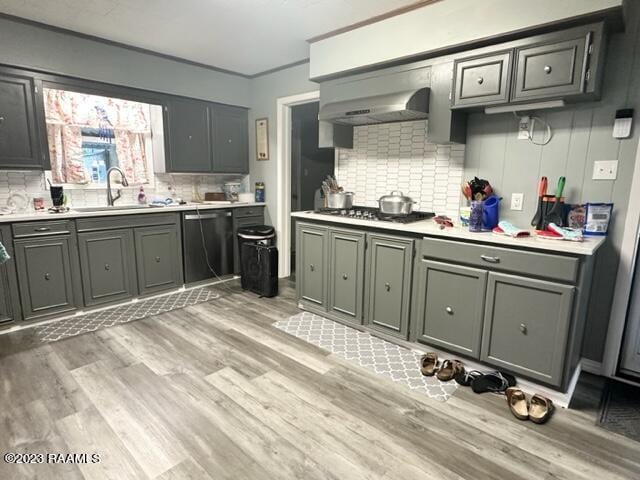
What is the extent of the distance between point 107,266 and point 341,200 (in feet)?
7.49

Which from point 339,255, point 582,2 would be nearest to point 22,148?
point 339,255

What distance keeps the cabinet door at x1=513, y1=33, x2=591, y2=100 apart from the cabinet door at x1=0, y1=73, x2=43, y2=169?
3.73 metres

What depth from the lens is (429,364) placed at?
2.38 metres

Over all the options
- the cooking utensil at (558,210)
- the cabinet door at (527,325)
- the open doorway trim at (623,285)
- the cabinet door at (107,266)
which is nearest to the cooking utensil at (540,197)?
the cooking utensil at (558,210)

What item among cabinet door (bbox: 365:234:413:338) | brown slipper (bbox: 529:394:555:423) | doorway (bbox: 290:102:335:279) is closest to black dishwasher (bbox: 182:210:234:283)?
doorway (bbox: 290:102:335:279)

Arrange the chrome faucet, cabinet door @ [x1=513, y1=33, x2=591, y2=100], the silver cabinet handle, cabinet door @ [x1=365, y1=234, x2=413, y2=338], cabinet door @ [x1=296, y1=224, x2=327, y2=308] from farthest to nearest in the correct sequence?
the chrome faucet
cabinet door @ [x1=296, y1=224, x2=327, y2=308]
cabinet door @ [x1=365, y1=234, x2=413, y2=338]
the silver cabinet handle
cabinet door @ [x1=513, y1=33, x2=591, y2=100]

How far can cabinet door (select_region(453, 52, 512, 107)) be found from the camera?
224 cm

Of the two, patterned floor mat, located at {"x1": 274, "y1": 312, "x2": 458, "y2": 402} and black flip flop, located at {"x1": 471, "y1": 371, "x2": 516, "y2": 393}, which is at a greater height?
black flip flop, located at {"x1": 471, "y1": 371, "x2": 516, "y2": 393}

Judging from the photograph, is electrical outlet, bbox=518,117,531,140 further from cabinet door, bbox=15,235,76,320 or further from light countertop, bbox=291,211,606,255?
cabinet door, bbox=15,235,76,320

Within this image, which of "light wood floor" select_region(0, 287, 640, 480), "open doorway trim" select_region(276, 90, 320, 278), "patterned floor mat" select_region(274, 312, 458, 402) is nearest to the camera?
"light wood floor" select_region(0, 287, 640, 480)

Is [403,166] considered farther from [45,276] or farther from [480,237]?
[45,276]

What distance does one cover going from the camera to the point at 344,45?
3.03m

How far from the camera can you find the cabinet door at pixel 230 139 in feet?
14.3

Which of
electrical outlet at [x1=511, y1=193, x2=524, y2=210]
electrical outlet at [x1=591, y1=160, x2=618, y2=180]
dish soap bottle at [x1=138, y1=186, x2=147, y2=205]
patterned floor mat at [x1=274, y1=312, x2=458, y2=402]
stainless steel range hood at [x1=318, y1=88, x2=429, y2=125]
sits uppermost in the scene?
stainless steel range hood at [x1=318, y1=88, x2=429, y2=125]
